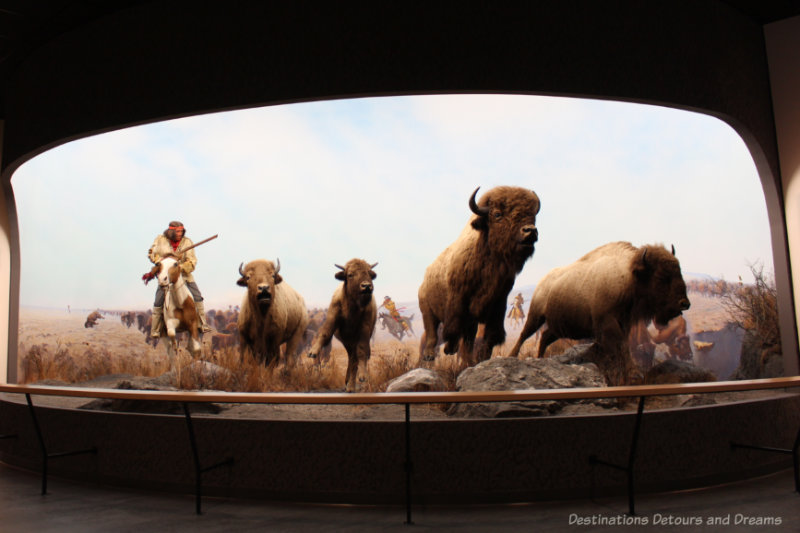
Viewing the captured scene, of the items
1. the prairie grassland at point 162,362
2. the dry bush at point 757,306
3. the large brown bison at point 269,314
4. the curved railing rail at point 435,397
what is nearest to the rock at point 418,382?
the prairie grassland at point 162,362

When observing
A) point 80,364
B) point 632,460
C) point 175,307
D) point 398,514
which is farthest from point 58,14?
point 632,460

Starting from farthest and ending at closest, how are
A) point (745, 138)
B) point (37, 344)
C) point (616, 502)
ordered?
point (37, 344), point (745, 138), point (616, 502)

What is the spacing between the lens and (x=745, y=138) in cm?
621

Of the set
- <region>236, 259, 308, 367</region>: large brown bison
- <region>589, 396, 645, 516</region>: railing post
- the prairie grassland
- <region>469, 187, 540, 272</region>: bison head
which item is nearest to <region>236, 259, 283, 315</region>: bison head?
<region>236, 259, 308, 367</region>: large brown bison

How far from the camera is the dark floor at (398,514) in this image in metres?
3.46

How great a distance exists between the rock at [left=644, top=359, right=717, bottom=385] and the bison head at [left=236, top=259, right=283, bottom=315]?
3722mm

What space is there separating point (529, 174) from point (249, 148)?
309 centimetres

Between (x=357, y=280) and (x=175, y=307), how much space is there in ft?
7.14

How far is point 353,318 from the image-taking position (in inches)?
220

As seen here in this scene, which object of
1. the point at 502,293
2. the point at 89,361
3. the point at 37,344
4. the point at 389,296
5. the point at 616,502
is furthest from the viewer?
the point at 37,344

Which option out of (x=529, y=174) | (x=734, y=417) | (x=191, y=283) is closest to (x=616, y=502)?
(x=734, y=417)

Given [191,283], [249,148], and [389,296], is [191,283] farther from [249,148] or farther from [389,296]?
[389,296]

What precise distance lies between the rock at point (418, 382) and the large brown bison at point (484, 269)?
1.18 feet

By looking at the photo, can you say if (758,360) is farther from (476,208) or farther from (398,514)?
(398,514)
